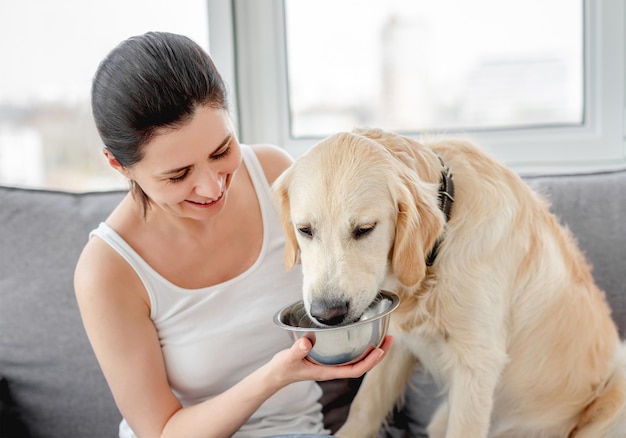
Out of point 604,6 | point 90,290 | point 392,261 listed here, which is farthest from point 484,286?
point 604,6

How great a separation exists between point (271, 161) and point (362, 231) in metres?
0.53

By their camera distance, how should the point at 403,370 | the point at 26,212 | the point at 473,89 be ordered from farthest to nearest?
the point at 473,89 < the point at 26,212 < the point at 403,370

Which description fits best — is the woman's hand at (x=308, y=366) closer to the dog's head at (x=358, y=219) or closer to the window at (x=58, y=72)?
the dog's head at (x=358, y=219)

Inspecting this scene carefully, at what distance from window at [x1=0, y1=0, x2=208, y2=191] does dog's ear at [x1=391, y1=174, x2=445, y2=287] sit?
5.10 ft

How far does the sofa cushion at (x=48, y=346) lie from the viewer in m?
1.83

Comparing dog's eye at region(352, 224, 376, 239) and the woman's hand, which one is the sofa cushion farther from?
dog's eye at region(352, 224, 376, 239)

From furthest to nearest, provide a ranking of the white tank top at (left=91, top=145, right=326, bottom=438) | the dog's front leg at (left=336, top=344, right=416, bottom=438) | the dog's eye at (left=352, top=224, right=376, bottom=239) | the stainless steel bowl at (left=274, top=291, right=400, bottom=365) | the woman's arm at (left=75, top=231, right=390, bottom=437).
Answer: the dog's front leg at (left=336, top=344, right=416, bottom=438) → the white tank top at (left=91, top=145, right=326, bottom=438) → the woman's arm at (left=75, top=231, right=390, bottom=437) → the dog's eye at (left=352, top=224, right=376, bottom=239) → the stainless steel bowl at (left=274, top=291, right=400, bottom=365)

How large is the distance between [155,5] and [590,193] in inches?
72.1

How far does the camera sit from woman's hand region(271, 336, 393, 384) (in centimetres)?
117

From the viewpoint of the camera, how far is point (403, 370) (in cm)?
175

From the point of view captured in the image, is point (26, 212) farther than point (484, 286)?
Yes

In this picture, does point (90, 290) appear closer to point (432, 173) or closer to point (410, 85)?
point (432, 173)

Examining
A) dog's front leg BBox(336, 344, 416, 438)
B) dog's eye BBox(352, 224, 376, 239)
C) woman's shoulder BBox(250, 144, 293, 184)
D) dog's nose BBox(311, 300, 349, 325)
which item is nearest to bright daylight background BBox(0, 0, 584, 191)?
woman's shoulder BBox(250, 144, 293, 184)

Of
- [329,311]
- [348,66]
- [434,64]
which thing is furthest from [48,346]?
[434,64]
